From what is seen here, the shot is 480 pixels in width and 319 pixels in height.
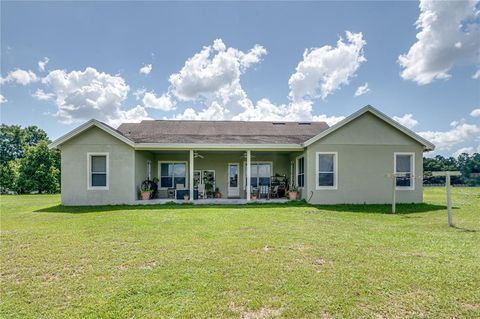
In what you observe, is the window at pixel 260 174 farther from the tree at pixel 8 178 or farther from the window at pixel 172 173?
the tree at pixel 8 178

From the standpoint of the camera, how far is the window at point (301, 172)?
13677 mm

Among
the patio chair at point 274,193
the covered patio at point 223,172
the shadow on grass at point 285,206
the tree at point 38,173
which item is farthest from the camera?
the tree at point 38,173

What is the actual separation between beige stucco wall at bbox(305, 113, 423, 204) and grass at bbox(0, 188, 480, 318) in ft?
14.7

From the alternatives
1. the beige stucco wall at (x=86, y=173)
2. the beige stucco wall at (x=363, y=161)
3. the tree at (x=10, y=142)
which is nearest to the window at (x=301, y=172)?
the beige stucco wall at (x=363, y=161)

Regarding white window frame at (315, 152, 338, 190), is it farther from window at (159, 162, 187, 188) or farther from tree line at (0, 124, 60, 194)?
tree line at (0, 124, 60, 194)

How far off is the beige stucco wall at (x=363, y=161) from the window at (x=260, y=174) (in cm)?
414

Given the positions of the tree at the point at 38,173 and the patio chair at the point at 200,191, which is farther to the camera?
the tree at the point at 38,173

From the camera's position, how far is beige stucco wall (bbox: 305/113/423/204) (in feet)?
41.0

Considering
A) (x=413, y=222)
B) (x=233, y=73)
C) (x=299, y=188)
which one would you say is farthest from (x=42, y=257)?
(x=233, y=73)

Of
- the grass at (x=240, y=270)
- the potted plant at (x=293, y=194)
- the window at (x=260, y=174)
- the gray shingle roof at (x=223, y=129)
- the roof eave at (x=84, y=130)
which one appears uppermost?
the gray shingle roof at (x=223, y=129)


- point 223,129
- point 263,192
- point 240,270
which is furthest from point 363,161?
point 240,270

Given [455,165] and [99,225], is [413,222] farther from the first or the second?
[455,165]

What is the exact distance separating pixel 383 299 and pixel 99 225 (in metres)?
7.55

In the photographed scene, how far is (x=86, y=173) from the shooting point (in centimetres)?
1255
